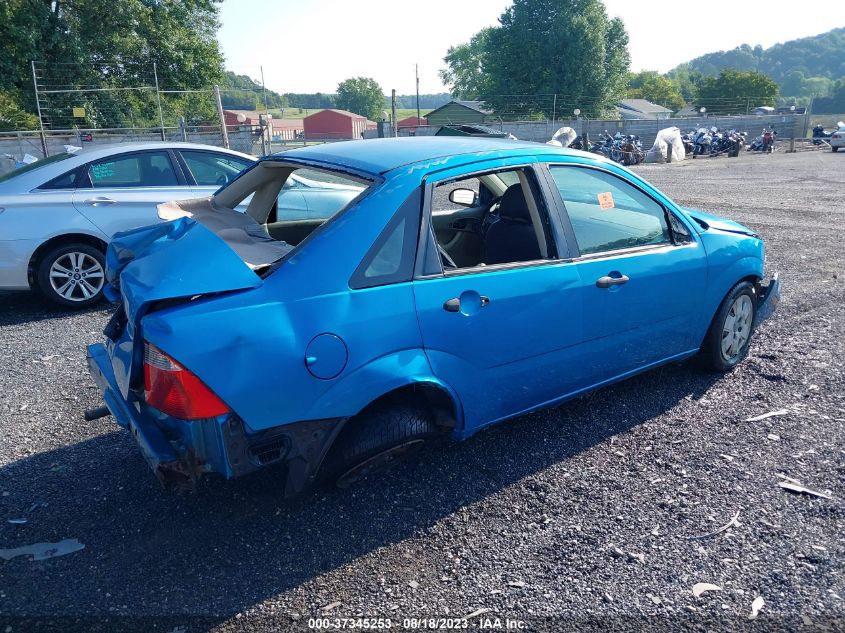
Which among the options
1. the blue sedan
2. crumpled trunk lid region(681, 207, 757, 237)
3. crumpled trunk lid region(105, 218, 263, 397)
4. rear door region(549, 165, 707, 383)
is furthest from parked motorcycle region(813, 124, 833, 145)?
crumpled trunk lid region(105, 218, 263, 397)

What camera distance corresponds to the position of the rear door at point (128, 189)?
6305 millimetres

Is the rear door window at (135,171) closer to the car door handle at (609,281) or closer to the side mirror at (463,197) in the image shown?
the side mirror at (463,197)

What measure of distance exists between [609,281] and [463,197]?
5.38ft

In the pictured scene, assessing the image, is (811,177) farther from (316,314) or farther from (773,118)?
(773,118)

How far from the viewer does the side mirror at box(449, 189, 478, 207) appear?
4.78 metres

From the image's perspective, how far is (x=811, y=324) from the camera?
5.75 m

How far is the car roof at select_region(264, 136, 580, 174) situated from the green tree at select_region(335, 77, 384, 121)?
122095 mm

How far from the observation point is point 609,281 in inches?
139

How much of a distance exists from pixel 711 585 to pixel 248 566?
1.94 metres

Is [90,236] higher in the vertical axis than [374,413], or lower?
higher

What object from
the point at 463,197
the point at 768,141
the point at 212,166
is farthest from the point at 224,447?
the point at 768,141

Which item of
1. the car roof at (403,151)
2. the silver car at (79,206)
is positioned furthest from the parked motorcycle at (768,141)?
the car roof at (403,151)

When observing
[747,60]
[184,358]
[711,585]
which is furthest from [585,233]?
[747,60]

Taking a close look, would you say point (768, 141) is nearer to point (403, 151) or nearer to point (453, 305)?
point (403, 151)
